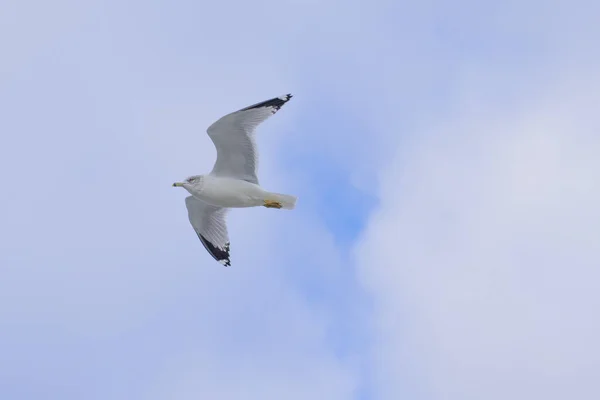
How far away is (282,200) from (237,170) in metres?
0.91

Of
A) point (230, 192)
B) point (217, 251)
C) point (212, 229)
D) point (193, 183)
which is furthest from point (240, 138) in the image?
point (217, 251)

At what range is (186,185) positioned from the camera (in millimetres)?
19469

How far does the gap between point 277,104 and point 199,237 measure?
3.50 metres

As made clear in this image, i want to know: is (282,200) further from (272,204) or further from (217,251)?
(217,251)

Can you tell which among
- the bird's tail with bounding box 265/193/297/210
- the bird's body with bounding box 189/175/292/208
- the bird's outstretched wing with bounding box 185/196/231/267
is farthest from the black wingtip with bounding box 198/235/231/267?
the bird's tail with bounding box 265/193/297/210

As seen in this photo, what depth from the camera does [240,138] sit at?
1889cm

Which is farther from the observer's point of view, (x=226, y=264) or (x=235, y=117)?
(x=226, y=264)

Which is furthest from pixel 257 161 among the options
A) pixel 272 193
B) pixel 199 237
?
pixel 199 237

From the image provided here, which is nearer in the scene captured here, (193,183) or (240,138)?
(240,138)

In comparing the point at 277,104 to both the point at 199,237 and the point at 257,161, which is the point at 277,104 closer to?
the point at 257,161

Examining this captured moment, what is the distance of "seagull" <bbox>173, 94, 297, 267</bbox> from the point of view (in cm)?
1876

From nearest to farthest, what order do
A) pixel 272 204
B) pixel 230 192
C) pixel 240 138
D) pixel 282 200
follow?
pixel 240 138 → pixel 230 192 → pixel 282 200 → pixel 272 204

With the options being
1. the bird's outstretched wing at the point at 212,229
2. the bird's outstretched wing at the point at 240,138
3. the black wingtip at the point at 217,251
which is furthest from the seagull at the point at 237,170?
the black wingtip at the point at 217,251

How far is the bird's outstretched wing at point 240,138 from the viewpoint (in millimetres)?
18688
